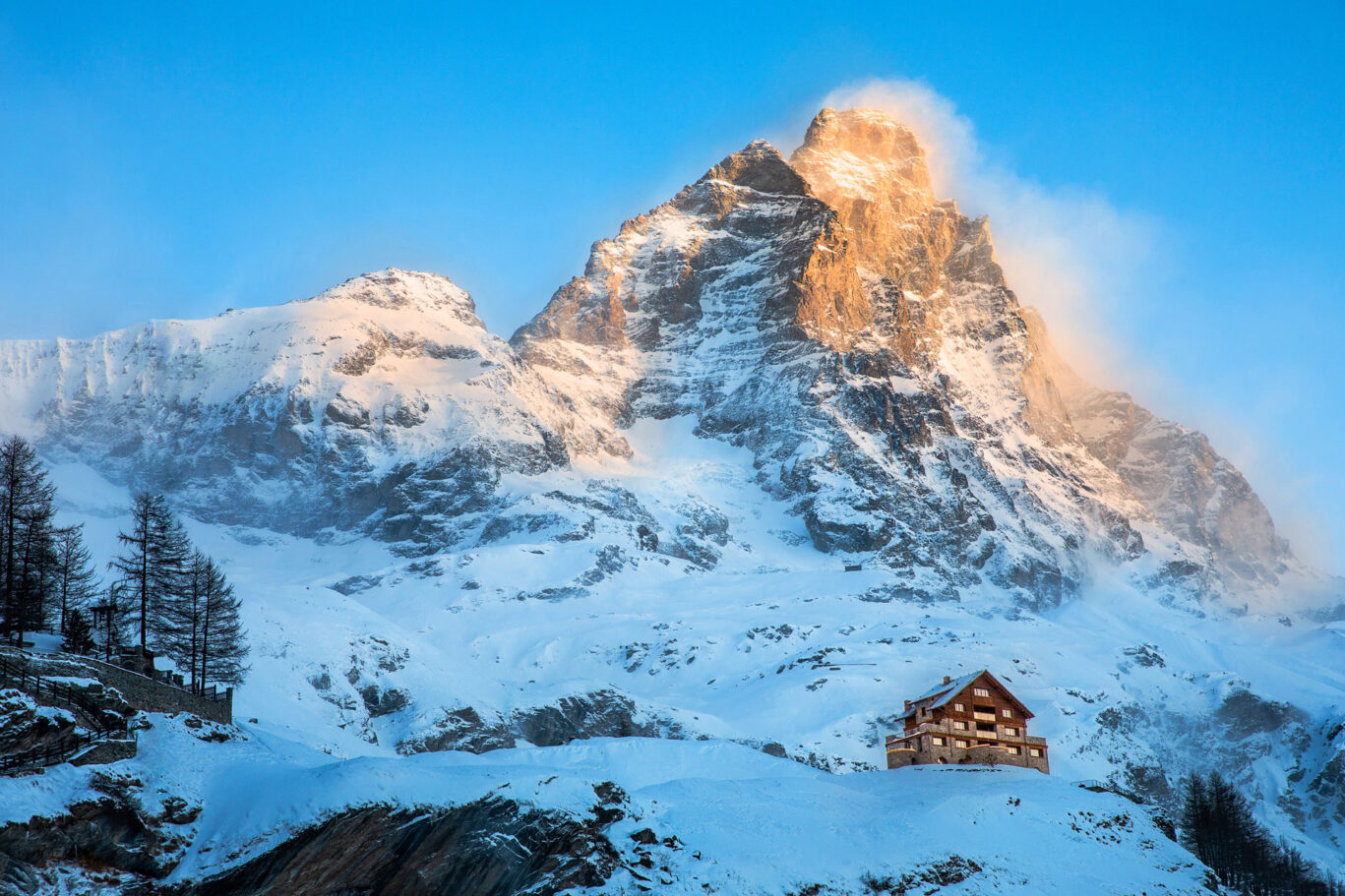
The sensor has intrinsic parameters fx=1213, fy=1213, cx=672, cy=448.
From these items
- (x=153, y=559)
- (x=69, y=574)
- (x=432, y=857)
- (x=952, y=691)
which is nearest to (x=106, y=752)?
(x=432, y=857)

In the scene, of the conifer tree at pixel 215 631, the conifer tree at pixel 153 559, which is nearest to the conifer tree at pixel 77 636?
the conifer tree at pixel 153 559

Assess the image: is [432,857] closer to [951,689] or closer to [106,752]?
[106,752]

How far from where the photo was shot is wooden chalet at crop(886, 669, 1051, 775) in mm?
71125

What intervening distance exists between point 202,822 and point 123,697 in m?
7.99

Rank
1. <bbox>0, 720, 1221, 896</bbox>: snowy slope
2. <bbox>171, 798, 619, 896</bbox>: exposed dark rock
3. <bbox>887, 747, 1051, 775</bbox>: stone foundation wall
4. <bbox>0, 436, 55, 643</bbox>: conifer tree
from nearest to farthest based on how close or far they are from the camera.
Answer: <bbox>171, 798, 619, 896</bbox>: exposed dark rock, <bbox>0, 720, 1221, 896</bbox>: snowy slope, <bbox>0, 436, 55, 643</bbox>: conifer tree, <bbox>887, 747, 1051, 775</bbox>: stone foundation wall

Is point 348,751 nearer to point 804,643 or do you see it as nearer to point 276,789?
point 276,789

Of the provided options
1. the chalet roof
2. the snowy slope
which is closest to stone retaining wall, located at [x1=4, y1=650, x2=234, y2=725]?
the snowy slope

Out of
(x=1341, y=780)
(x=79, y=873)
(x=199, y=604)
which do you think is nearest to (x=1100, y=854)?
(x=79, y=873)

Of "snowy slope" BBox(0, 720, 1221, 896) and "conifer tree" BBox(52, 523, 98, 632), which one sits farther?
"conifer tree" BBox(52, 523, 98, 632)

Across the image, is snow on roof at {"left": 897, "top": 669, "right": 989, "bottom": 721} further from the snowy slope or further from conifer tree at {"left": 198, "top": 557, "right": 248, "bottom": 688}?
conifer tree at {"left": 198, "top": 557, "right": 248, "bottom": 688}

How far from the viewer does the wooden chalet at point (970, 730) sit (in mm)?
71125

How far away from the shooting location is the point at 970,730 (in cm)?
7231

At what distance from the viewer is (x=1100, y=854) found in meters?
54.6

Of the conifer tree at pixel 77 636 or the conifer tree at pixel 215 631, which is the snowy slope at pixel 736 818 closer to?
the conifer tree at pixel 77 636
